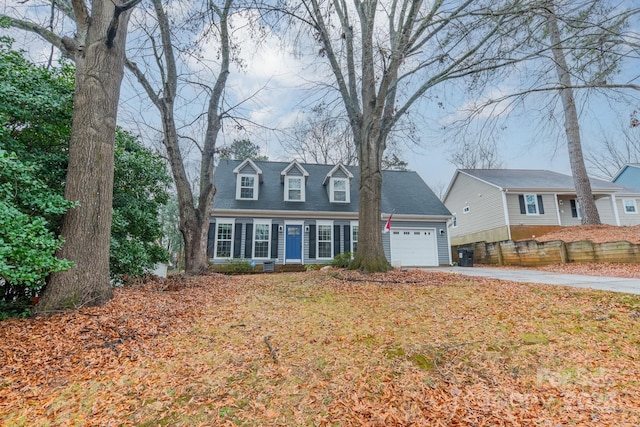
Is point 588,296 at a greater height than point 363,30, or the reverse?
point 363,30

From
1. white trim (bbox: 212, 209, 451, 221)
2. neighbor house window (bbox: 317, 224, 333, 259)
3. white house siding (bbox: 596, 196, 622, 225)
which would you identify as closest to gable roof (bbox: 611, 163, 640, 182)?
white house siding (bbox: 596, 196, 622, 225)

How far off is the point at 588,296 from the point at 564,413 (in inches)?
142

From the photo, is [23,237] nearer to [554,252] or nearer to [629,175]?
[554,252]

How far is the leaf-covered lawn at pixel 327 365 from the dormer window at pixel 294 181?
10.0 meters

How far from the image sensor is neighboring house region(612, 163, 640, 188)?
25.7 m

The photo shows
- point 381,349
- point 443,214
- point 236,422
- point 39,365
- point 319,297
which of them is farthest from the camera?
point 443,214

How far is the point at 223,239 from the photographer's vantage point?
12781 millimetres

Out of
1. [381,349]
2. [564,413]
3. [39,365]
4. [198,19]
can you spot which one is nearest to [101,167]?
[39,365]

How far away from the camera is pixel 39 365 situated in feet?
8.26

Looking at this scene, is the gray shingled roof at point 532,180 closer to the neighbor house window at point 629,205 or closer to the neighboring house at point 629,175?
the neighbor house window at point 629,205

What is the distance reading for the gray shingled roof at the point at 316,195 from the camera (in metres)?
13.5

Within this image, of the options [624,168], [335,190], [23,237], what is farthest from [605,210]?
[23,237]

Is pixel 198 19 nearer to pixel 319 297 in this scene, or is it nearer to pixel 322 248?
pixel 319 297

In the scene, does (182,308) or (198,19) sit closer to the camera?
(182,308)
